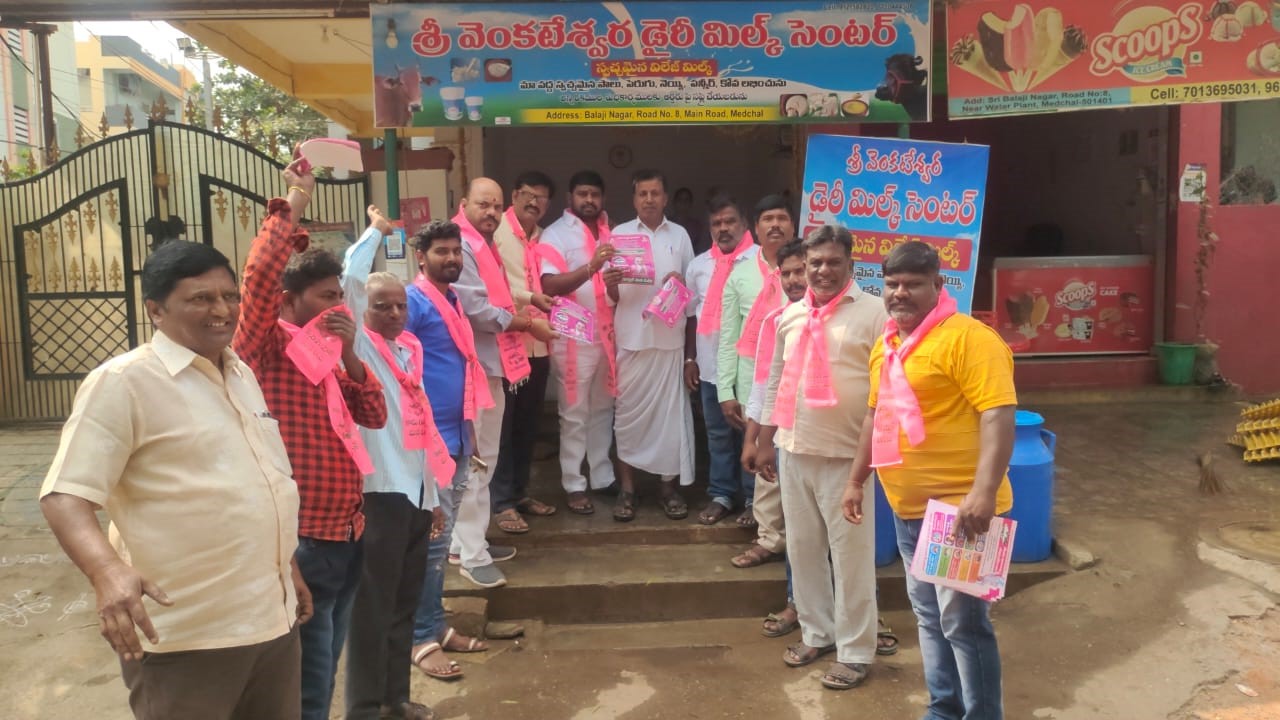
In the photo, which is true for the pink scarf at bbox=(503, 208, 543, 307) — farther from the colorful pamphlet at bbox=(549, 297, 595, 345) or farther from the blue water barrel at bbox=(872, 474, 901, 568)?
the blue water barrel at bbox=(872, 474, 901, 568)

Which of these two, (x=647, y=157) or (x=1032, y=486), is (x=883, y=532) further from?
(x=647, y=157)

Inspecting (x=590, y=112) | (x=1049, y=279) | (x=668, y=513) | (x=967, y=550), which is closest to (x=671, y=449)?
(x=668, y=513)

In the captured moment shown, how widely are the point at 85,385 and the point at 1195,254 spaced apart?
8753 mm

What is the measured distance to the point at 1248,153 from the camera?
841 cm

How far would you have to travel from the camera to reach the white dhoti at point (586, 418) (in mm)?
5395

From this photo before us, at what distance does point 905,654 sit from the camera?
13.9 feet

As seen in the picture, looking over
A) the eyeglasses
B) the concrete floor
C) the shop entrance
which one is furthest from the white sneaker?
the shop entrance

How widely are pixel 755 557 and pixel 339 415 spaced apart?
8.74 feet

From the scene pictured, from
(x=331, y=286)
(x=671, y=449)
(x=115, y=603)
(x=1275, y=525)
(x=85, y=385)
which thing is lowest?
(x=1275, y=525)

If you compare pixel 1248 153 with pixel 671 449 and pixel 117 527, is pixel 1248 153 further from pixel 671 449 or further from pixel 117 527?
pixel 117 527

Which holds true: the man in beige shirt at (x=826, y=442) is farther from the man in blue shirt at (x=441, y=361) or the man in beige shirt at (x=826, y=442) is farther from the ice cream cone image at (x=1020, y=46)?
the ice cream cone image at (x=1020, y=46)

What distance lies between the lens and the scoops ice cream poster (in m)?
5.56

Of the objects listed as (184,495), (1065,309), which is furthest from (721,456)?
(1065,309)

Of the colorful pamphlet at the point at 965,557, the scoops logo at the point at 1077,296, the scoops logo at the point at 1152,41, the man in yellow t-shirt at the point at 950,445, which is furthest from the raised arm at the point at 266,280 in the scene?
the scoops logo at the point at 1077,296
